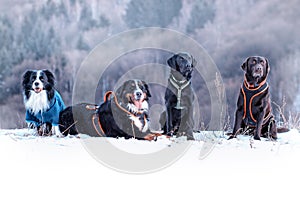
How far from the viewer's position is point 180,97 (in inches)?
177

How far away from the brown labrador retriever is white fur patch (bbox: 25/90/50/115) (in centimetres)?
214

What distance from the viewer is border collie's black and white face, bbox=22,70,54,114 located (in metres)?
4.69

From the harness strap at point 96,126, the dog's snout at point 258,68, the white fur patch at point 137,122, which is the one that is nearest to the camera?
the dog's snout at point 258,68

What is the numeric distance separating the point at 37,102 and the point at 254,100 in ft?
7.86

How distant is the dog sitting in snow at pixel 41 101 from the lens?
15.4 feet

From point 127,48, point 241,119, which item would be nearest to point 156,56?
point 127,48

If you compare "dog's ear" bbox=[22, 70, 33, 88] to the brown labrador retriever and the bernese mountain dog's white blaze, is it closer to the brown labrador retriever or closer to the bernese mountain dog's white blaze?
the bernese mountain dog's white blaze

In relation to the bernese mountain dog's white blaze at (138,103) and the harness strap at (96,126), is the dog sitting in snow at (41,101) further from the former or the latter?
the bernese mountain dog's white blaze at (138,103)

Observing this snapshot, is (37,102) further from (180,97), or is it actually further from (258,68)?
(258,68)

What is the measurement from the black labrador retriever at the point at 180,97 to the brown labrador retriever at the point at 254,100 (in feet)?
1.74

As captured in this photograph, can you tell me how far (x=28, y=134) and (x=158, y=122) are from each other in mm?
1549

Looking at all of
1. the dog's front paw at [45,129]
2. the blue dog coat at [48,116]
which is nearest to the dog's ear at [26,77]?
the blue dog coat at [48,116]

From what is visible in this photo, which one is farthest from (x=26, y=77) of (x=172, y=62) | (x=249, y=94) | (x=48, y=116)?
(x=249, y=94)

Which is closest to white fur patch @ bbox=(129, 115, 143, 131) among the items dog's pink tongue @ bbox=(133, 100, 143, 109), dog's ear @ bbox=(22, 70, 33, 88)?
dog's pink tongue @ bbox=(133, 100, 143, 109)
